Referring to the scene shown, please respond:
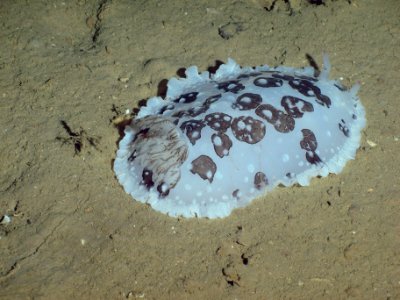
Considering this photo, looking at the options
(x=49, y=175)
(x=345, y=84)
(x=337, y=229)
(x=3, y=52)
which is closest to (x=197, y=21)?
(x=345, y=84)

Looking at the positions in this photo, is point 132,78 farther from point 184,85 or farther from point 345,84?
point 345,84

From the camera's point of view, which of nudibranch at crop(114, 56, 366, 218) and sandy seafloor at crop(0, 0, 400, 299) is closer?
sandy seafloor at crop(0, 0, 400, 299)

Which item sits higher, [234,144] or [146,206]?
[234,144]

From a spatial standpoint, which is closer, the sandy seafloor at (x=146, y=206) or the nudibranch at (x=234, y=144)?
the sandy seafloor at (x=146, y=206)
